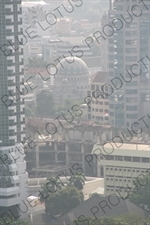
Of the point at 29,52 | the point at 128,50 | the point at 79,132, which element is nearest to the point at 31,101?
the point at 128,50

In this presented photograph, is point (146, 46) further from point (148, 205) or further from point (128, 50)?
point (148, 205)

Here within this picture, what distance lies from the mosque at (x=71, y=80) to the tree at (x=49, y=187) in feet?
167

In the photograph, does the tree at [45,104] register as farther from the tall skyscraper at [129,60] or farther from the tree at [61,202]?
the tree at [61,202]

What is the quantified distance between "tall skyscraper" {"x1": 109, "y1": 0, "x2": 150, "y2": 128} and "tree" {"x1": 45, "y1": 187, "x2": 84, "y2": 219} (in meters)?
32.1

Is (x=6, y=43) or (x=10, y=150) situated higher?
(x=6, y=43)

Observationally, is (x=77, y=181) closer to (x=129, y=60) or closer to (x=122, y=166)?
(x=122, y=166)

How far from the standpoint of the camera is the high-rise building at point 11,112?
7956cm

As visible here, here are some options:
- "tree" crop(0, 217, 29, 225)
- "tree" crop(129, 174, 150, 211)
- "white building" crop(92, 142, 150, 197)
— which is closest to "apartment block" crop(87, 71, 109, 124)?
"white building" crop(92, 142, 150, 197)

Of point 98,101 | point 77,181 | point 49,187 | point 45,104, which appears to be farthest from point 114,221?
point 45,104

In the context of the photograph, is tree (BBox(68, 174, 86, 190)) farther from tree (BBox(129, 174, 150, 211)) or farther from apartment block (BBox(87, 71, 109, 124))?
apartment block (BBox(87, 71, 109, 124))

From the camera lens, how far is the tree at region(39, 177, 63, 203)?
82062 millimetres

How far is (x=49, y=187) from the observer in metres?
82.6

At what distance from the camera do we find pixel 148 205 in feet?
260

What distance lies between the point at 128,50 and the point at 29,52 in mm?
75371
